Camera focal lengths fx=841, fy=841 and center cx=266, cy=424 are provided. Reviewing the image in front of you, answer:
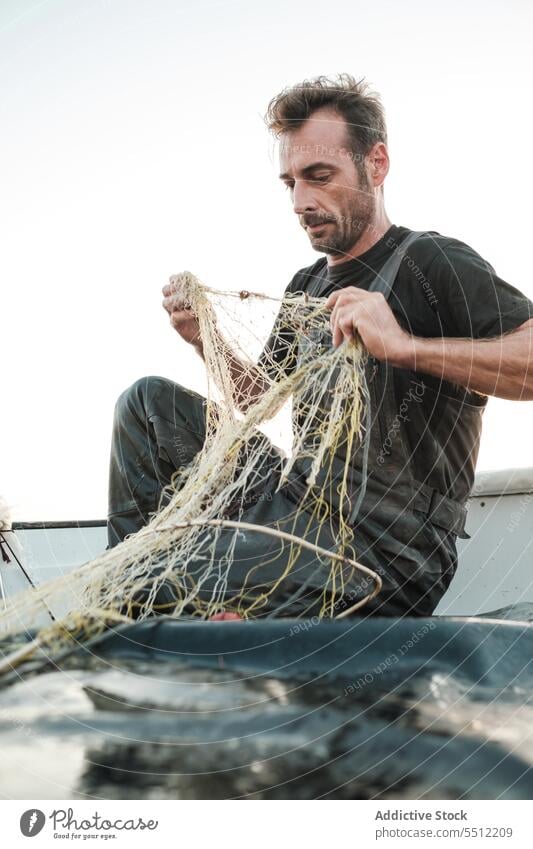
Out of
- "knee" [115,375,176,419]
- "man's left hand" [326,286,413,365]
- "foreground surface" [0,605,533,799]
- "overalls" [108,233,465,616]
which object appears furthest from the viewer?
"knee" [115,375,176,419]

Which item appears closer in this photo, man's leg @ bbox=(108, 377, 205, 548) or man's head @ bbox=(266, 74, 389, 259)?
man's leg @ bbox=(108, 377, 205, 548)

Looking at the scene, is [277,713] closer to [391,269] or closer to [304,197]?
[391,269]

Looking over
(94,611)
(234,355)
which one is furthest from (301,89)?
(94,611)

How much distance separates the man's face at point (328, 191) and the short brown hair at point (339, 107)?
0.06 m

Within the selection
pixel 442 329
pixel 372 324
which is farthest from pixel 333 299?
pixel 442 329

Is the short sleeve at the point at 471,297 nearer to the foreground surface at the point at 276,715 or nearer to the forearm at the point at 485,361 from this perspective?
the forearm at the point at 485,361

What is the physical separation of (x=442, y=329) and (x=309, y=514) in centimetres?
44

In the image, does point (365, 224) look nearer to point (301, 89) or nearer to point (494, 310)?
point (301, 89)

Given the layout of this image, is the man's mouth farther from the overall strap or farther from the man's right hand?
the man's right hand

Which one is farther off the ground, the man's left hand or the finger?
the finger

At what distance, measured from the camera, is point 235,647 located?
926mm

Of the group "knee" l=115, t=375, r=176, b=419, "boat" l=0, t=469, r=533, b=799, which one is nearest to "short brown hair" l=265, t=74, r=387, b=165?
"knee" l=115, t=375, r=176, b=419

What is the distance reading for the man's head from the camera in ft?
6.17

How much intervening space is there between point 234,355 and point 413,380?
0.37 metres
